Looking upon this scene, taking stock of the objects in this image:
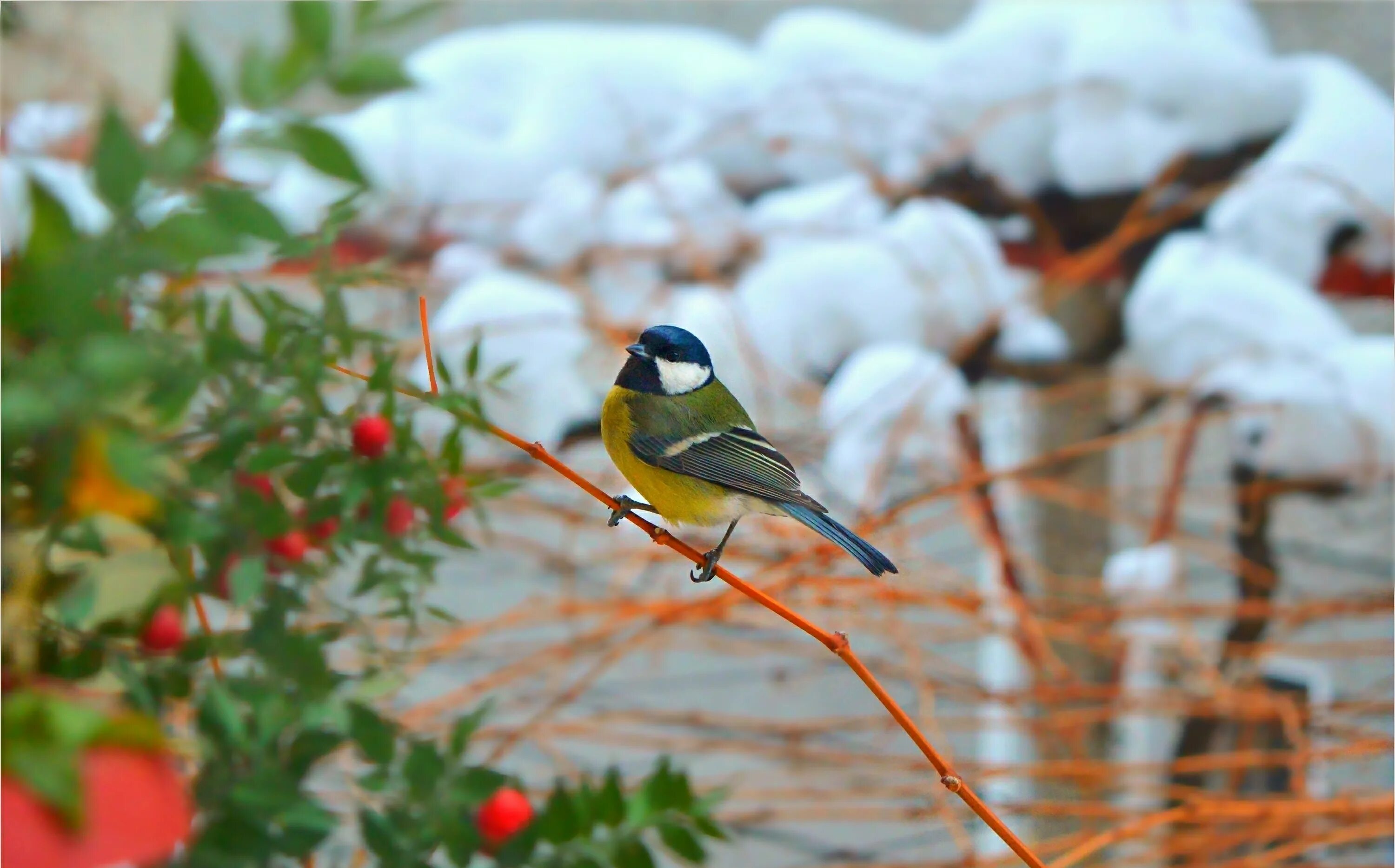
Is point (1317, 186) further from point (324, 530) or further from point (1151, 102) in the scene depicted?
point (324, 530)

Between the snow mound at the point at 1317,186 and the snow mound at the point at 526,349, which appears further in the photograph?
the snow mound at the point at 1317,186

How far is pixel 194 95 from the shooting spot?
14 centimetres

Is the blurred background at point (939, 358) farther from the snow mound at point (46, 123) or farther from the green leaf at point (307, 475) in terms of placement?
the green leaf at point (307, 475)

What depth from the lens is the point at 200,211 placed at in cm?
13

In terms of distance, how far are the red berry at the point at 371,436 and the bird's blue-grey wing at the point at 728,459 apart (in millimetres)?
61

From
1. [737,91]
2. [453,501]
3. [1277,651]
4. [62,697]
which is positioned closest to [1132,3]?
[737,91]

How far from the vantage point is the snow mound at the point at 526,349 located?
410 millimetres

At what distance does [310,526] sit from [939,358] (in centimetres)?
51

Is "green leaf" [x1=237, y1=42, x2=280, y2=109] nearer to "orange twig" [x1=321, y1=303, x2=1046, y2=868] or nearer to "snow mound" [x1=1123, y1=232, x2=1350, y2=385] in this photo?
"orange twig" [x1=321, y1=303, x2=1046, y2=868]

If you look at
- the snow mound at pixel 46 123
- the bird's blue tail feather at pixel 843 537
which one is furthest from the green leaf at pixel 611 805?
the snow mound at pixel 46 123

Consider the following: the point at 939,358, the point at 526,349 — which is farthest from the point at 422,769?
the point at 939,358

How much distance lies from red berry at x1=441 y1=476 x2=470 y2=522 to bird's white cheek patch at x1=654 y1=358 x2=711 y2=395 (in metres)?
0.08

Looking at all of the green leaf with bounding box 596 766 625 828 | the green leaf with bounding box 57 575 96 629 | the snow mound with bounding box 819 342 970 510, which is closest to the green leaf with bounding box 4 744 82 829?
the green leaf with bounding box 57 575 96 629

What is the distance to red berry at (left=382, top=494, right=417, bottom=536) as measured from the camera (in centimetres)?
25
